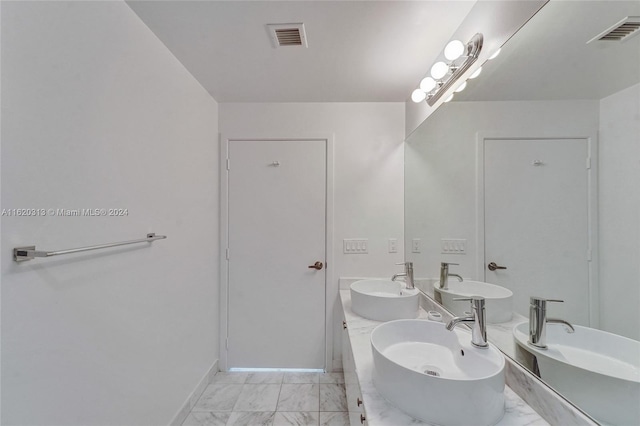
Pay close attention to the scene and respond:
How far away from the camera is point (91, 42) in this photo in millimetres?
989

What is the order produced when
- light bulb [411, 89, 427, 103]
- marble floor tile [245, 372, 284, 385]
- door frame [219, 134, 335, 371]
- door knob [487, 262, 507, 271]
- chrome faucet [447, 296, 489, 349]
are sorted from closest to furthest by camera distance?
1. chrome faucet [447, 296, 489, 349]
2. door knob [487, 262, 507, 271]
3. light bulb [411, 89, 427, 103]
4. marble floor tile [245, 372, 284, 385]
5. door frame [219, 134, 335, 371]

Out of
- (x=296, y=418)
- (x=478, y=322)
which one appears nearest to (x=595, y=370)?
(x=478, y=322)

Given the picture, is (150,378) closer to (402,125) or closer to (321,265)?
(321,265)

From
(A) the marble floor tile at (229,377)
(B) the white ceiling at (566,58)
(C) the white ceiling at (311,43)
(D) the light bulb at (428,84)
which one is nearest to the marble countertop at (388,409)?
(B) the white ceiling at (566,58)

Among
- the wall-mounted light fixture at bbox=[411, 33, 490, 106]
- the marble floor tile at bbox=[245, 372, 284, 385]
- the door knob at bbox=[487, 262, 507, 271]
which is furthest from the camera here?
the marble floor tile at bbox=[245, 372, 284, 385]

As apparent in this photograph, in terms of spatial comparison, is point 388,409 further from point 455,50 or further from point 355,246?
point 455,50

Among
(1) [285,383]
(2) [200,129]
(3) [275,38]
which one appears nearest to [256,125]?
(2) [200,129]

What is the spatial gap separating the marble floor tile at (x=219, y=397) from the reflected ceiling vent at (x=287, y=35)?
95.5 inches

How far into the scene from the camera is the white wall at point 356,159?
2170 mm

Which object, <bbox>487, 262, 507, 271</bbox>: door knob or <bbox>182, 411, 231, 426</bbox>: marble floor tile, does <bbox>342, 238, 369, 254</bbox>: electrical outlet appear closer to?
<bbox>487, 262, 507, 271</bbox>: door knob

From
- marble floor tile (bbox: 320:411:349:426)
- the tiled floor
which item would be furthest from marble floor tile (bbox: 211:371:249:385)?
marble floor tile (bbox: 320:411:349:426)

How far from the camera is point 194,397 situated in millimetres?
1787

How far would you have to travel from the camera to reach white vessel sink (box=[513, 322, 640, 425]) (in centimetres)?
60

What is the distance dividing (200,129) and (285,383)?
6.96 feet
